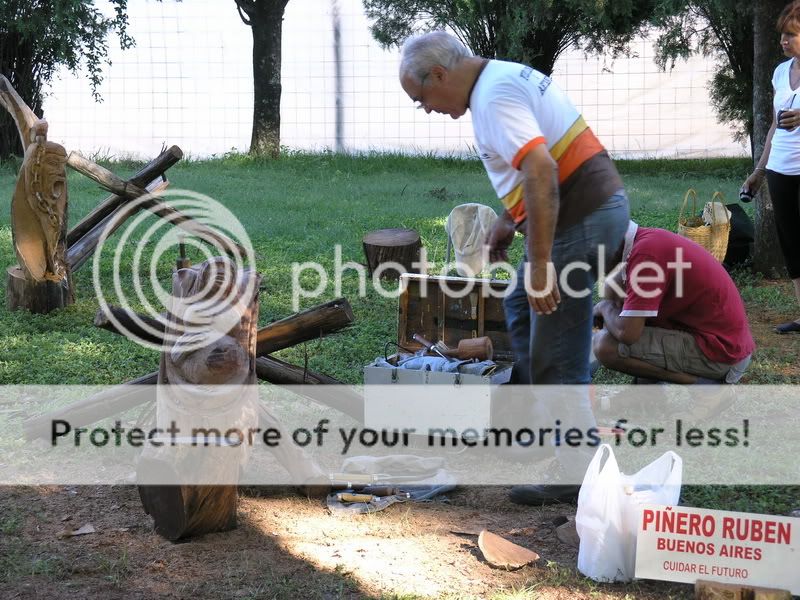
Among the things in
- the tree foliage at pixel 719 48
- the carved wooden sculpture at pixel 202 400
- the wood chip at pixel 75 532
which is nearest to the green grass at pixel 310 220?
the tree foliage at pixel 719 48

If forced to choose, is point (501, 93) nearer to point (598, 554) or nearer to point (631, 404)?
point (598, 554)

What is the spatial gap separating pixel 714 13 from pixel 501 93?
1224cm

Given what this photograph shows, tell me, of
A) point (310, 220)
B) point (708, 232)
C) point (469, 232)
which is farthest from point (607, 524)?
point (310, 220)

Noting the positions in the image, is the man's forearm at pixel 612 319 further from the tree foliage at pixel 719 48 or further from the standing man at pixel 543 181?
the tree foliage at pixel 719 48

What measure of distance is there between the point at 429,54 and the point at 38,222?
4.23 m

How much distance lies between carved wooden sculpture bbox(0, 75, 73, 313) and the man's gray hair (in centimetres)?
392

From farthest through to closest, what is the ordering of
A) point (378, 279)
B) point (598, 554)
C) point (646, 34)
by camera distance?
point (646, 34), point (378, 279), point (598, 554)

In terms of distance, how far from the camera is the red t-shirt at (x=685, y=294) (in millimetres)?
4445

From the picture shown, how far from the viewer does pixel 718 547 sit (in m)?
3.06

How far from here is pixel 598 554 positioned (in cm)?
329

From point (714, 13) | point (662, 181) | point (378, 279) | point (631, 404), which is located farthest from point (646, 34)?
point (631, 404)

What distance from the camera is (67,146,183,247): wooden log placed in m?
7.90

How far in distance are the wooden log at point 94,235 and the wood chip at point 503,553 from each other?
487cm

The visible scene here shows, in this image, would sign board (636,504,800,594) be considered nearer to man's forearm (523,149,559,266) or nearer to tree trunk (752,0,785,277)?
man's forearm (523,149,559,266)
